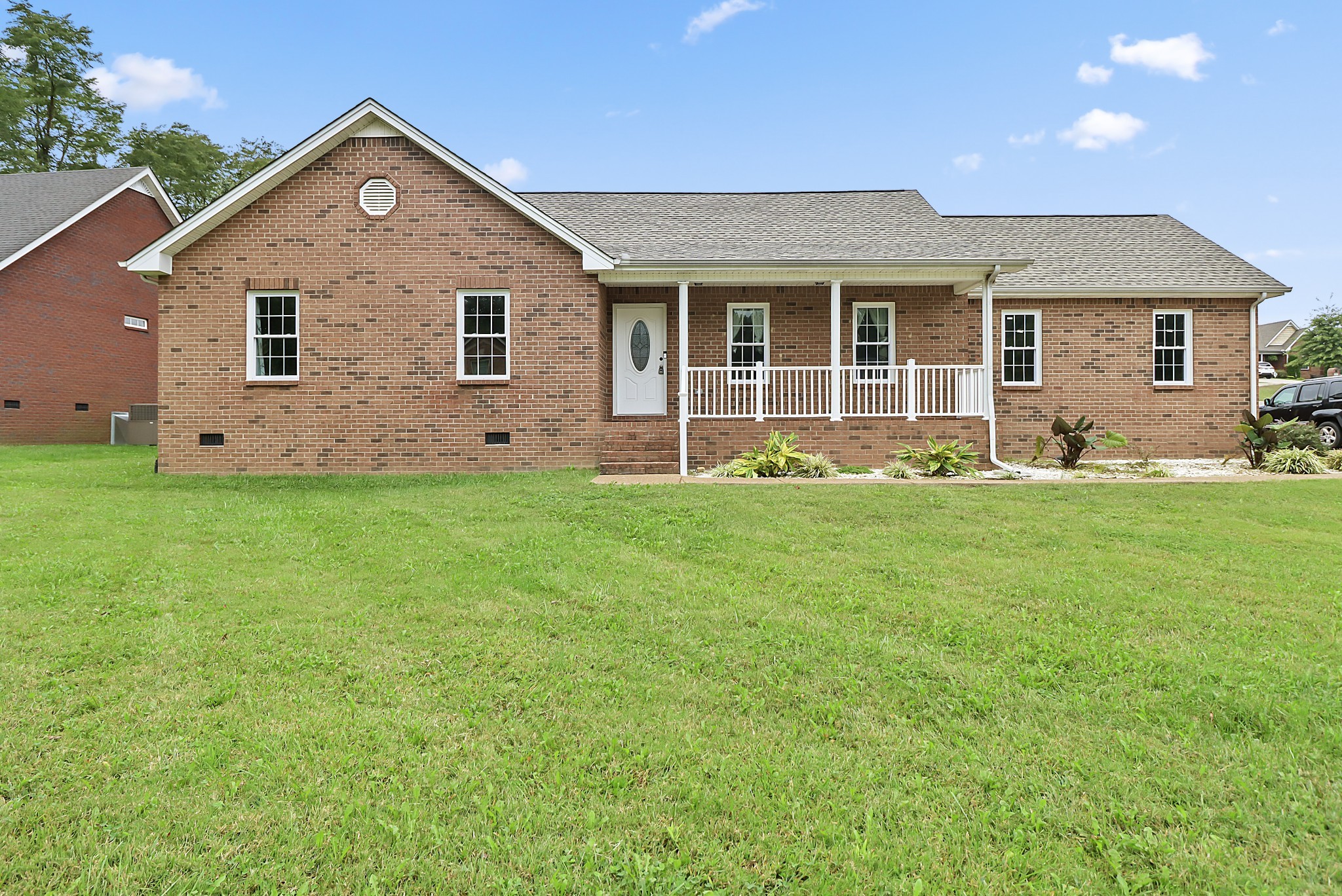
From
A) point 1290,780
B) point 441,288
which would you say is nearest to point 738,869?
point 1290,780

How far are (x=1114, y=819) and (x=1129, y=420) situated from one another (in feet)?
48.4

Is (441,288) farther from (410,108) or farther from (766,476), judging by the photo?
(766,476)

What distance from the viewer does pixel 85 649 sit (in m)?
4.07

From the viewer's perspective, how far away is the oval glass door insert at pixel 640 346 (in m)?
14.2

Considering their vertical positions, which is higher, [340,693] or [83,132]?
[83,132]

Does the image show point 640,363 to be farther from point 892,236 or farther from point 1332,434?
point 1332,434

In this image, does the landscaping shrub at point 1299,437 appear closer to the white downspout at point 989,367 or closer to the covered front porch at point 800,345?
the white downspout at point 989,367

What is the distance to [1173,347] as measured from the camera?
15.1 meters

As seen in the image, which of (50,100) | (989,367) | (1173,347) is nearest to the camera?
(989,367)

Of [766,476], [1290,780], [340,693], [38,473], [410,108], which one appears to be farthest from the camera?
[410,108]

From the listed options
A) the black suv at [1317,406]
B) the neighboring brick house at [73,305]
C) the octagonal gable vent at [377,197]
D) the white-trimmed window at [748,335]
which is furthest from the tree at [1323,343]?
the neighboring brick house at [73,305]

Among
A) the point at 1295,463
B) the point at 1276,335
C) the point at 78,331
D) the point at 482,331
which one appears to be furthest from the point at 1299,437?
the point at 1276,335

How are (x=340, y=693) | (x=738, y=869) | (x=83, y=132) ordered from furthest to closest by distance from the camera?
(x=83, y=132) < (x=340, y=693) < (x=738, y=869)

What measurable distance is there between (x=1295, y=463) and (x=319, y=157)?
1679 centimetres
